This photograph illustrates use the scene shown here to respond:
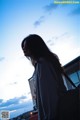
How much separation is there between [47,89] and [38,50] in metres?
0.35

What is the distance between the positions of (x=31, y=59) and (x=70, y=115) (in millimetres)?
533

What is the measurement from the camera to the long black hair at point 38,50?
1.80 m

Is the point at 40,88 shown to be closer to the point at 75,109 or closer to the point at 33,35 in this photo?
the point at 75,109

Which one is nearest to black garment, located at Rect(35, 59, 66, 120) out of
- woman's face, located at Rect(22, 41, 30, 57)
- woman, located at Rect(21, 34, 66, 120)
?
woman, located at Rect(21, 34, 66, 120)

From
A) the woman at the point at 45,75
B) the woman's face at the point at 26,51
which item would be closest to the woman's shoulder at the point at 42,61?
the woman at the point at 45,75

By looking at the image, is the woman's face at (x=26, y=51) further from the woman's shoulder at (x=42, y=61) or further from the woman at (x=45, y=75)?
the woman's shoulder at (x=42, y=61)

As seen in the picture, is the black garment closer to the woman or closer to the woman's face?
the woman

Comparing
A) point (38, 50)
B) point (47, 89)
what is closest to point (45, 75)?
point (47, 89)

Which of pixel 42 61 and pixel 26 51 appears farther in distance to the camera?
pixel 26 51

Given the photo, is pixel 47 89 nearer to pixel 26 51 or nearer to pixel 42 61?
pixel 42 61

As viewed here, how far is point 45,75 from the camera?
1.67 meters

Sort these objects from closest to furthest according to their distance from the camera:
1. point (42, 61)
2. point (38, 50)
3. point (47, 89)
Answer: point (47, 89)
point (42, 61)
point (38, 50)

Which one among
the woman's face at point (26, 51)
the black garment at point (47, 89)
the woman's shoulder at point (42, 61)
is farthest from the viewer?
the woman's face at point (26, 51)

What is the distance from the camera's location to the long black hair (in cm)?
180
